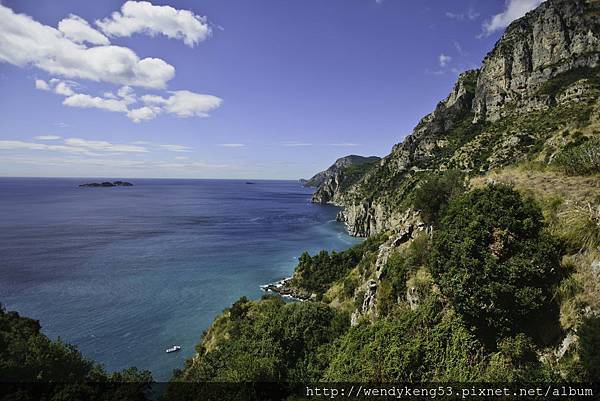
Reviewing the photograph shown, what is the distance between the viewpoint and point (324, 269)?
178ft

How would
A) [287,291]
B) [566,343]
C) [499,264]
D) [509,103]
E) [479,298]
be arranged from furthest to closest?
[509,103] < [287,291] < [499,264] < [479,298] < [566,343]

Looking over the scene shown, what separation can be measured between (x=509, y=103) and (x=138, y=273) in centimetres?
9768

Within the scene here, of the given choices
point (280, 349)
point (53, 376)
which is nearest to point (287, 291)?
point (280, 349)

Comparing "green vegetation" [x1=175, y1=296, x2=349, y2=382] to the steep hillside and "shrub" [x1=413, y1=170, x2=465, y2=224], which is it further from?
"shrub" [x1=413, y1=170, x2=465, y2=224]

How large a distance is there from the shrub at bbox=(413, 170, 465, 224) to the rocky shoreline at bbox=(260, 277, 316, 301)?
2811 centimetres

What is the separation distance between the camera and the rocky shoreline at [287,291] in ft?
162

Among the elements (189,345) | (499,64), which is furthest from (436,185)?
(499,64)

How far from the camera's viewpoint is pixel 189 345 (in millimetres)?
35938

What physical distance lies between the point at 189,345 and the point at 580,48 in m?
Result: 104

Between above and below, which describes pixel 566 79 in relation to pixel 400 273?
above

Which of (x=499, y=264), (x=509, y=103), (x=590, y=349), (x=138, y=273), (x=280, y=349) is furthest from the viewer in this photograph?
(x=509, y=103)

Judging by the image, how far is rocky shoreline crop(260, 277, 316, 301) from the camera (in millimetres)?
49469

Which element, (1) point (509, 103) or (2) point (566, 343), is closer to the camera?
(2) point (566, 343)

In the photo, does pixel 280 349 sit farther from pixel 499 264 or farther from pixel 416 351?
pixel 499 264
